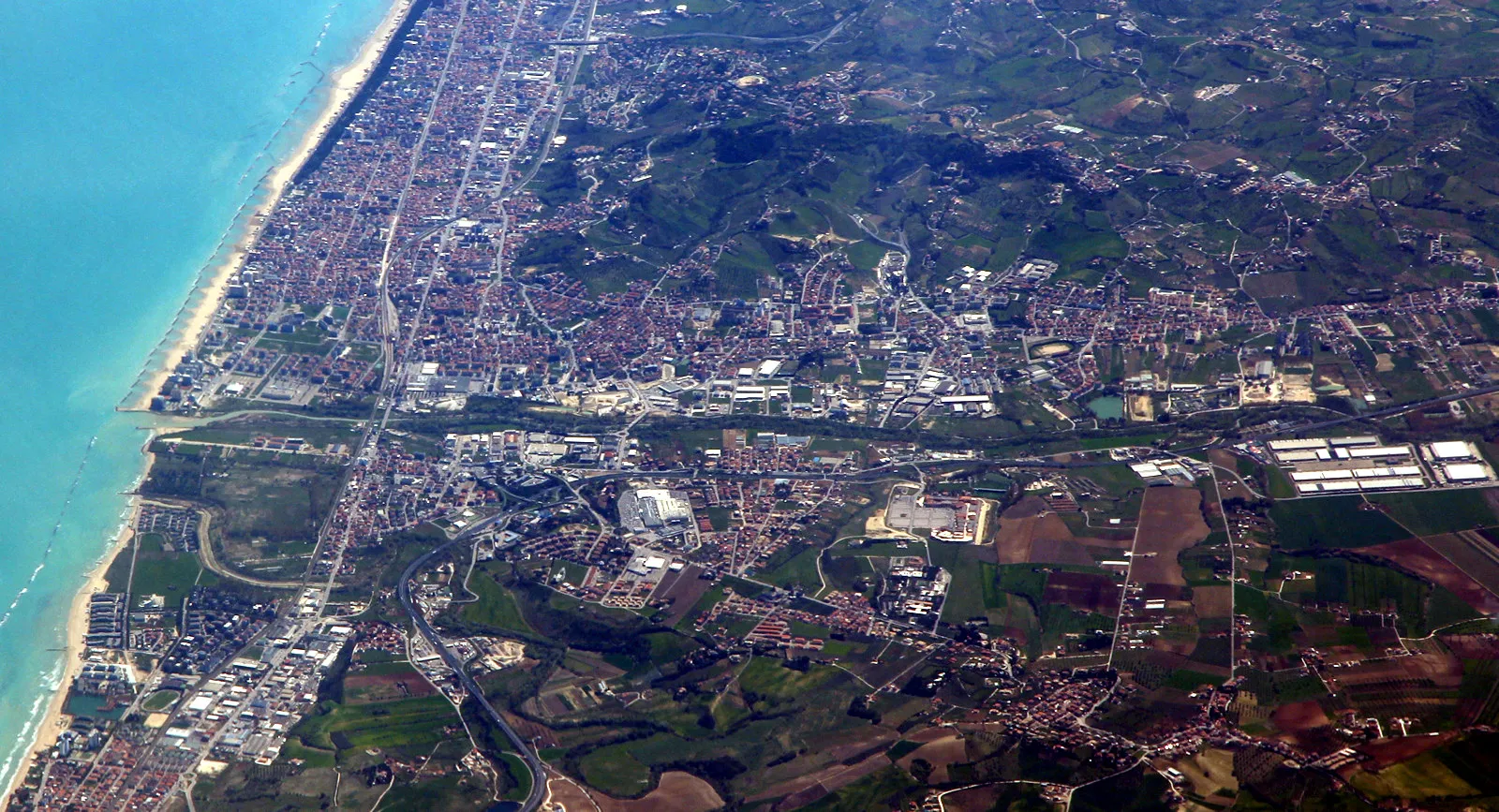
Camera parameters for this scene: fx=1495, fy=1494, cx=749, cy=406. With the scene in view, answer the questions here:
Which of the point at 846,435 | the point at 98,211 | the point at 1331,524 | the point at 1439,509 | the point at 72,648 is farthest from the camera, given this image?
the point at 98,211

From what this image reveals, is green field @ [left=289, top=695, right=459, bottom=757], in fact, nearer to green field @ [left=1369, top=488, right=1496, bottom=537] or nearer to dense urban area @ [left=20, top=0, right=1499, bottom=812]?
dense urban area @ [left=20, top=0, right=1499, bottom=812]

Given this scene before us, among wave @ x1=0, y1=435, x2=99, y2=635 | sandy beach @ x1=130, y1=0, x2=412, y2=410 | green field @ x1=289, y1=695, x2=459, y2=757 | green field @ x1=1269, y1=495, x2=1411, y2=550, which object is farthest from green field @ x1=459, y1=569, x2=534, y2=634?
green field @ x1=1269, y1=495, x2=1411, y2=550

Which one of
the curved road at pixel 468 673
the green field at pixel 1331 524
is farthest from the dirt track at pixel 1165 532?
the curved road at pixel 468 673

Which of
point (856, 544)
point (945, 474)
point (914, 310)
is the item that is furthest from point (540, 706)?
point (914, 310)

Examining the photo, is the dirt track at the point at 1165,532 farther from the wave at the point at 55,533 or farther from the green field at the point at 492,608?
the wave at the point at 55,533

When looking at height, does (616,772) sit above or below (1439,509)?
below

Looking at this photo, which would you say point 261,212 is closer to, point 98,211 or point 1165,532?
point 98,211

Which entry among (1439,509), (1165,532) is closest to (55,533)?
(1165,532)

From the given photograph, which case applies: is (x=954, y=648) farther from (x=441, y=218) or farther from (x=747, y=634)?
(x=441, y=218)
